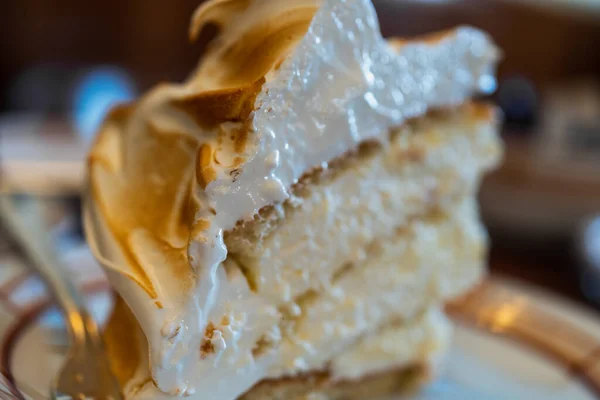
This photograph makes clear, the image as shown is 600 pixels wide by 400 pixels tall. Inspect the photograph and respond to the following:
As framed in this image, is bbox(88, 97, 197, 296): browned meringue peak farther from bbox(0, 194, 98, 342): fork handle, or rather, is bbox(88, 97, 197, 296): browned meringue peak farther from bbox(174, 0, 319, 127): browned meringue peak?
bbox(0, 194, 98, 342): fork handle

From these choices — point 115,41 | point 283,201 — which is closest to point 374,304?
point 283,201

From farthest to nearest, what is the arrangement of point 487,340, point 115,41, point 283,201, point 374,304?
point 115,41 → point 487,340 → point 374,304 → point 283,201

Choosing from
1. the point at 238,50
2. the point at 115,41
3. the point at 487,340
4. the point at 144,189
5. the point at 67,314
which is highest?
the point at 238,50

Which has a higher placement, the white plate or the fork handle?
the fork handle

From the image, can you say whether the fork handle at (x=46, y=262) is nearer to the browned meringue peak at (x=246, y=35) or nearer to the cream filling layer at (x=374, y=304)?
the cream filling layer at (x=374, y=304)

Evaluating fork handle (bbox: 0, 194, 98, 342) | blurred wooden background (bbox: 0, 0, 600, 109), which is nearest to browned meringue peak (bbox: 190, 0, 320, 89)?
fork handle (bbox: 0, 194, 98, 342)

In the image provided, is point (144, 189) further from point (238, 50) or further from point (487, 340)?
point (487, 340)

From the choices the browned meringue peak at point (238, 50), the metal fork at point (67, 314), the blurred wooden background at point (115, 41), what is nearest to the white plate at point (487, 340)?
the metal fork at point (67, 314)
